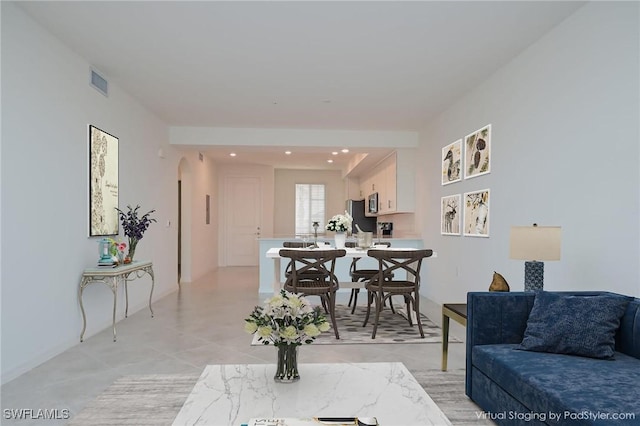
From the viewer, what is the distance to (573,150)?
310 cm

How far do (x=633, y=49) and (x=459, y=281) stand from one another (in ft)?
10.4

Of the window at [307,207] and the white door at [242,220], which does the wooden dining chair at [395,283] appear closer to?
the white door at [242,220]

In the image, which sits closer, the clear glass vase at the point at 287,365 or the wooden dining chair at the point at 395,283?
the clear glass vase at the point at 287,365

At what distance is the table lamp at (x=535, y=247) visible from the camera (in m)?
2.74

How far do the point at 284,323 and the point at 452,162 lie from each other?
4085mm

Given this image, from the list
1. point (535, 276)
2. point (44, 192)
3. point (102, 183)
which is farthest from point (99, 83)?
point (535, 276)

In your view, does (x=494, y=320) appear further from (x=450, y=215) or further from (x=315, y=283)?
(x=450, y=215)

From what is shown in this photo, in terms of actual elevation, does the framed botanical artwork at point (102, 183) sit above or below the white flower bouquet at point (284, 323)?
above

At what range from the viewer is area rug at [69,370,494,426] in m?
2.36

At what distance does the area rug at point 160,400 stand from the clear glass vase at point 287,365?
32.8 inches

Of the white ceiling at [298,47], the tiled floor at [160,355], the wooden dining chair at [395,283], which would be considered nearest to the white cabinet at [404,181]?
the white ceiling at [298,47]

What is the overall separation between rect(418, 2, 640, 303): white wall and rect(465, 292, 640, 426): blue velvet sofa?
47 centimetres

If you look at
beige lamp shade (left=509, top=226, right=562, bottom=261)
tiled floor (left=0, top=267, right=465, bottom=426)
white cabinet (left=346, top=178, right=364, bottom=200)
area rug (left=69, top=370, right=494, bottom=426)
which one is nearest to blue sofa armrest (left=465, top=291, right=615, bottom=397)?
area rug (left=69, top=370, right=494, bottom=426)

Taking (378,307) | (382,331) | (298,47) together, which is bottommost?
(382,331)
